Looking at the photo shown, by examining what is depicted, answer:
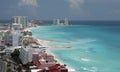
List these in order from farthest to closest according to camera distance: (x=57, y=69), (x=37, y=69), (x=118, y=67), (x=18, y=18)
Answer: (x=18, y=18)
(x=118, y=67)
(x=37, y=69)
(x=57, y=69)

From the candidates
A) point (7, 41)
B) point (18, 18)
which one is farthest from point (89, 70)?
A: point (18, 18)

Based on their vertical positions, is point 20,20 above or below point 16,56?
above

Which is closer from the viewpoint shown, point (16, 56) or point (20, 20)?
point (16, 56)

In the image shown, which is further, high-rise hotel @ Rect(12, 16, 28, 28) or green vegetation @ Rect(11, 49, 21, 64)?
high-rise hotel @ Rect(12, 16, 28, 28)

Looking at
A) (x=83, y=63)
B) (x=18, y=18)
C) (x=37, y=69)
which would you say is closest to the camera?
(x=37, y=69)

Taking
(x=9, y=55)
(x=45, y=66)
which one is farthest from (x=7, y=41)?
(x=45, y=66)

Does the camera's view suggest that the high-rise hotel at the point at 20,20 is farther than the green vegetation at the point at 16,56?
Yes

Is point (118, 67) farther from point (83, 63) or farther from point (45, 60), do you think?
point (45, 60)

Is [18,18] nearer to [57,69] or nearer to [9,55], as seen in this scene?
[9,55]

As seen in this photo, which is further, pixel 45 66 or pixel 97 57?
pixel 97 57
